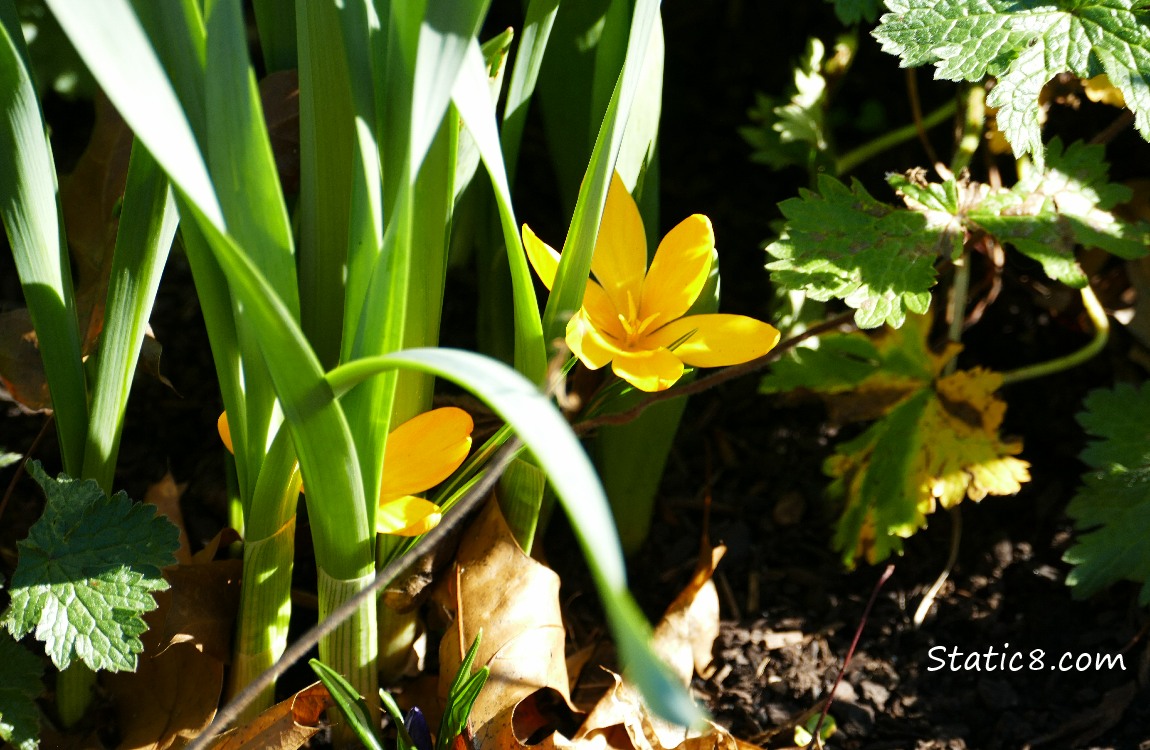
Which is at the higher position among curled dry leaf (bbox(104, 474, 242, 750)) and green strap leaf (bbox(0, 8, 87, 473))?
green strap leaf (bbox(0, 8, 87, 473))

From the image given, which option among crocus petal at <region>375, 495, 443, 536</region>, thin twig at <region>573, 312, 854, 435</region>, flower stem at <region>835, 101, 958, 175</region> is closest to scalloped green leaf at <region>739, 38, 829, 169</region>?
flower stem at <region>835, 101, 958, 175</region>

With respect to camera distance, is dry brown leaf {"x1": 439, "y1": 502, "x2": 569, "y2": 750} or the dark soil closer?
dry brown leaf {"x1": 439, "y1": 502, "x2": 569, "y2": 750}

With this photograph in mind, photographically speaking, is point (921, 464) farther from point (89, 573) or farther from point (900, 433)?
point (89, 573)

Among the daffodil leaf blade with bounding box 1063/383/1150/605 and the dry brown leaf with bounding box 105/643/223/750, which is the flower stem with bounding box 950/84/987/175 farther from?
the dry brown leaf with bounding box 105/643/223/750

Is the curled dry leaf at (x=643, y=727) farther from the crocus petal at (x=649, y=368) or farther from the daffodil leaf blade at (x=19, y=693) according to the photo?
the daffodil leaf blade at (x=19, y=693)

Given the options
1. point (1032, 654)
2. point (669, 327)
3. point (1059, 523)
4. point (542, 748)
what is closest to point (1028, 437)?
point (1059, 523)
